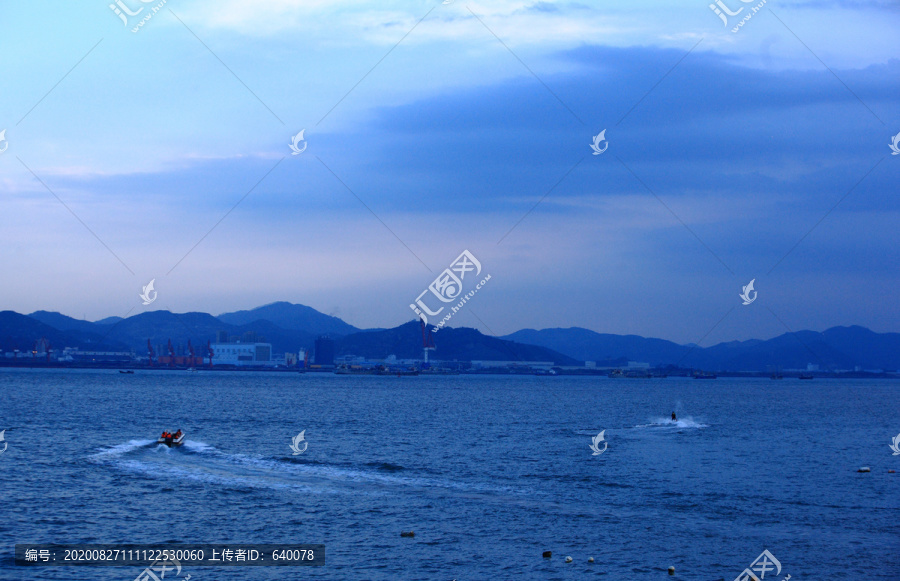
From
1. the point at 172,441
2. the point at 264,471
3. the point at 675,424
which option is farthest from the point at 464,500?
the point at 675,424

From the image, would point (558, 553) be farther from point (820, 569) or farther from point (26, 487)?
point (26, 487)

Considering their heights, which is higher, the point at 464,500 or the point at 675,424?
the point at 675,424

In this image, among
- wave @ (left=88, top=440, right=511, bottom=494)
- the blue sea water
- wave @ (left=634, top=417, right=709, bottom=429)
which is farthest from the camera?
wave @ (left=634, top=417, right=709, bottom=429)

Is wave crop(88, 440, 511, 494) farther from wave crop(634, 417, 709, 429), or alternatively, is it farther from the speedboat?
wave crop(634, 417, 709, 429)

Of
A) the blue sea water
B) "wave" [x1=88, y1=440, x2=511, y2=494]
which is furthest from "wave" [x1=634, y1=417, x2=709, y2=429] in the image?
"wave" [x1=88, y1=440, x2=511, y2=494]

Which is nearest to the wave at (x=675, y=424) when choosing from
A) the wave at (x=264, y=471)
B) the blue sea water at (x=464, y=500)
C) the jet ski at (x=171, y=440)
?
the blue sea water at (x=464, y=500)

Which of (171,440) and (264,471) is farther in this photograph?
(171,440)

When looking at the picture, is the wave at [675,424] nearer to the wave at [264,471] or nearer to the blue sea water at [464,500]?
the blue sea water at [464,500]

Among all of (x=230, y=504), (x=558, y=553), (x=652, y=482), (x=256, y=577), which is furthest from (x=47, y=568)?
(x=652, y=482)

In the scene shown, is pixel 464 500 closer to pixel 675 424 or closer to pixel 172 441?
pixel 172 441

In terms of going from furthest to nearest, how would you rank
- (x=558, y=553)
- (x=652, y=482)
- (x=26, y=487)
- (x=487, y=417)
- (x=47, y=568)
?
(x=487, y=417) → (x=652, y=482) → (x=26, y=487) → (x=558, y=553) → (x=47, y=568)

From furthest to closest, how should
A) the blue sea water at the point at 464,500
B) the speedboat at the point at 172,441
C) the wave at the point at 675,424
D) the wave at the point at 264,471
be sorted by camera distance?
1. the wave at the point at 675,424
2. the speedboat at the point at 172,441
3. the wave at the point at 264,471
4. the blue sea water at the point at 464,500

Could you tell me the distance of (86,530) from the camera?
32375mm

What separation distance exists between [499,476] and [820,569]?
69.1 feet
